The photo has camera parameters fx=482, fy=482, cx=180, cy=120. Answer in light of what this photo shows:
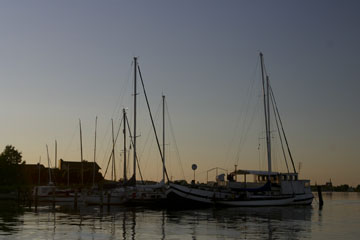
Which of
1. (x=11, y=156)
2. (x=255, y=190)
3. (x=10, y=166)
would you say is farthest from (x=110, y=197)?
(x=11, y=156)

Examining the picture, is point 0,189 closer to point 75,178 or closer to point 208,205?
point 75,178

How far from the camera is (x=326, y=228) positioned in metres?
39.5

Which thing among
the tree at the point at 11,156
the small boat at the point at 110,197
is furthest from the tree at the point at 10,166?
the small boat at the point at 110,197

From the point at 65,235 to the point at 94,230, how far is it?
3.59 m

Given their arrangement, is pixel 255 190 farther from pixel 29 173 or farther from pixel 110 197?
pixel 29 173

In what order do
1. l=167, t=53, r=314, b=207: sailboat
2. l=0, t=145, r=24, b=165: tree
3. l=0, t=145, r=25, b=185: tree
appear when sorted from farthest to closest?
l=0, t=145, r=24, b=165: tree
l=0, t=145, r=25, b=185: tree
l=167, t=53, r=314, b=207: sailboat

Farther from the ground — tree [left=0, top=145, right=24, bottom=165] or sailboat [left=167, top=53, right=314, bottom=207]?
tree [left=0, top=145, right=24, bottom=165]

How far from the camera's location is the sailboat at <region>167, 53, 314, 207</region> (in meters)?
66.2

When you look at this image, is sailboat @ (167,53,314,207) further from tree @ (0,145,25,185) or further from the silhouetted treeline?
tree @ (0,145,25,185)

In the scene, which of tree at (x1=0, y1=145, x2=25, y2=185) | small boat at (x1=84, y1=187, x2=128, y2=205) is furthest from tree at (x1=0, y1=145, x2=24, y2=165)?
small boat at (x1=84, y1=187, x2=128, y2=205)

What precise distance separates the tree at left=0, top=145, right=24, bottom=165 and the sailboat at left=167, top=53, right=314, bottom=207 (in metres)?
62.9

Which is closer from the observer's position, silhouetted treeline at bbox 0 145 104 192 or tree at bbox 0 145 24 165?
silhouetted treeline at bbox 0 145 104 192

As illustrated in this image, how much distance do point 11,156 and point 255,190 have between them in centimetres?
7155

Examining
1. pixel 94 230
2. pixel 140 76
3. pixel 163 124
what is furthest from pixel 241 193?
pixel 94 230
